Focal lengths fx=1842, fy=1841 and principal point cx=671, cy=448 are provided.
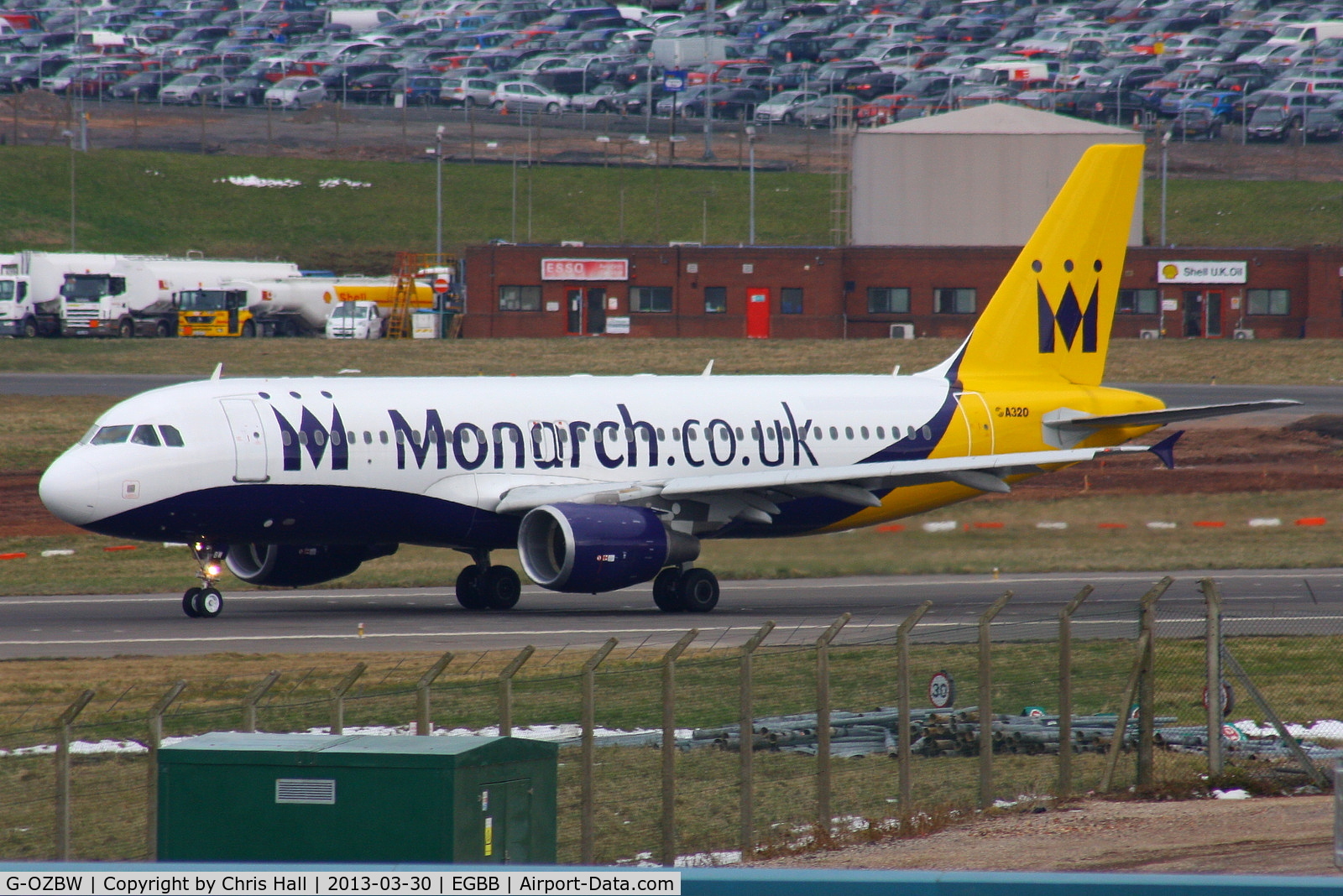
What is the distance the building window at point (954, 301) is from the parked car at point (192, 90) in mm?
84532

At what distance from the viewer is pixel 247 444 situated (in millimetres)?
30297

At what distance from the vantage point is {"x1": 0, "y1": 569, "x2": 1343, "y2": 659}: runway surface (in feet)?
90.5

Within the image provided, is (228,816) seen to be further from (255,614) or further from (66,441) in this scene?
(66,441)

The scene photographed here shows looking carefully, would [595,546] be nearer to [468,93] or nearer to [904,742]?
[904,742]

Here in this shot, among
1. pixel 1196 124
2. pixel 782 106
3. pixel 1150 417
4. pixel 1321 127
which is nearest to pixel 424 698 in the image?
pixel 1150 417

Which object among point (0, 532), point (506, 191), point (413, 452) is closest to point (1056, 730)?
point (413, 452)

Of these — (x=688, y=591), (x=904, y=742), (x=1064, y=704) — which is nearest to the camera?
(x=904, y=742)

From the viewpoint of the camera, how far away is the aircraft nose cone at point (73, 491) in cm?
2938

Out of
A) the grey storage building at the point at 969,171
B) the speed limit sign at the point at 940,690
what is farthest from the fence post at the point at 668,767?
the grey storage building at the point at 969,171

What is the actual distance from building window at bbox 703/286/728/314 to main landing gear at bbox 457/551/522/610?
55758 mm

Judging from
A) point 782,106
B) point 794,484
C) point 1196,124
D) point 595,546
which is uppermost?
point 782,106

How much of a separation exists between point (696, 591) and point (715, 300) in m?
57.0

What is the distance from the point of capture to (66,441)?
54.5m

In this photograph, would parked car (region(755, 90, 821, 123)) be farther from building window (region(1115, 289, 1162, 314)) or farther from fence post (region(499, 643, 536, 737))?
fence post (region(499, 643, 536, 737))
